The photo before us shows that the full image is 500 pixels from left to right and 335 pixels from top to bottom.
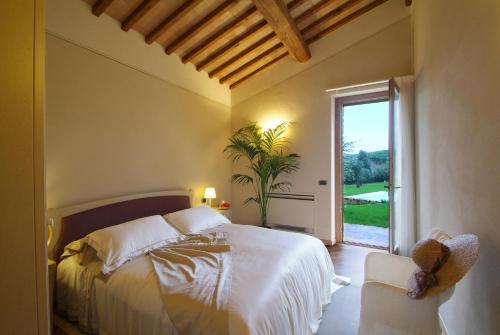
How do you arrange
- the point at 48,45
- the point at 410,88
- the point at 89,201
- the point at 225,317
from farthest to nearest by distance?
the point at 410,88 → the point at 89,201 → the point at 48,45 → the point at 225,317

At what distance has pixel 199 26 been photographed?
272 cm

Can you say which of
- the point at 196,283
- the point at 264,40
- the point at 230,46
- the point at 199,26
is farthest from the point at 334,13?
the point at 196,283

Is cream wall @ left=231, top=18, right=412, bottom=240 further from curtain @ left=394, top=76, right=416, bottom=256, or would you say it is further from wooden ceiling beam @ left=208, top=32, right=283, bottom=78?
wooden ceiling beam @ left=208, top=32, right=283, bottom=78

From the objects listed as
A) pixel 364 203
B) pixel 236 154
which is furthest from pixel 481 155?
pixel 236 154

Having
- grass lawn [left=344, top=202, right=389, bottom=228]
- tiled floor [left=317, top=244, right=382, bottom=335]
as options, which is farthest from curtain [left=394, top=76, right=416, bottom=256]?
grass lawn [left=344, top=202, right=389, bottom=228]

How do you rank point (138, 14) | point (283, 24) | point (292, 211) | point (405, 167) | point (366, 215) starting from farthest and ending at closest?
point (292, 211)
point (366, 215)
point (283, 24)
point (405, 167)
point (138, 14)

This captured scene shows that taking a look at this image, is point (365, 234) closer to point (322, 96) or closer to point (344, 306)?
point (344, 306)

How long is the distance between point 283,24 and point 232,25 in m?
0.64

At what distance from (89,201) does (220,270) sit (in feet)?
5.05

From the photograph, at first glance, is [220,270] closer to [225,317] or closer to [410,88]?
[225,317]

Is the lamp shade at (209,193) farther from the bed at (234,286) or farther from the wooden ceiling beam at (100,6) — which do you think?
the wooden ceiling beam at (100,6)

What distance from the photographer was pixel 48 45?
76.1 inches

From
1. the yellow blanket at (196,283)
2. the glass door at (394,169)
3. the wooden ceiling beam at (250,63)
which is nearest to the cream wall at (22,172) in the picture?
→ the yellow blanket at (196,283)

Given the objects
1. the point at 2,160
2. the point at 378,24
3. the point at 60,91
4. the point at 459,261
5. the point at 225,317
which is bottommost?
the point at 225,317
